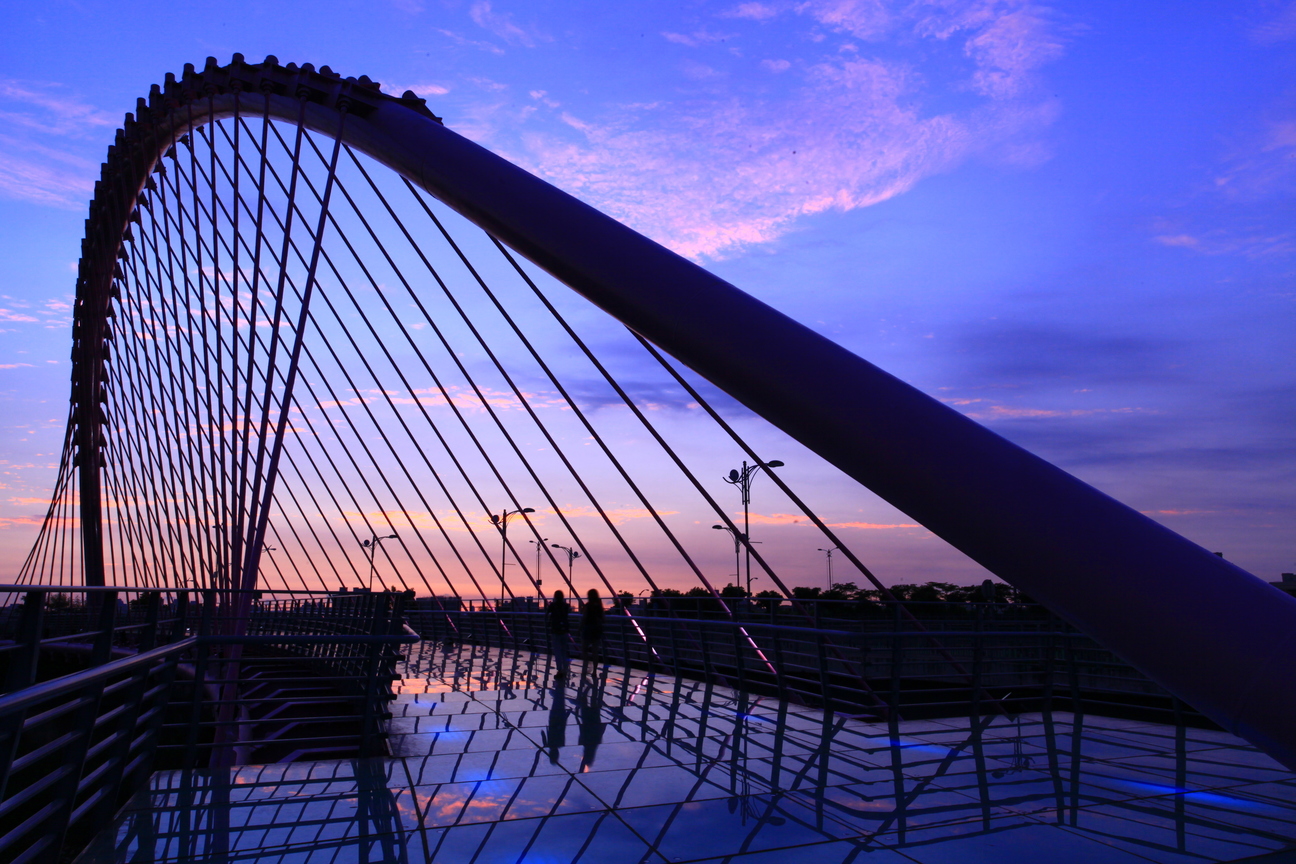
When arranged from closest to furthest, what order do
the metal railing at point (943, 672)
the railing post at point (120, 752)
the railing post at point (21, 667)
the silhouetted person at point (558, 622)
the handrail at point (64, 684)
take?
the handrail at point (64, 684) → the railing post at point (21, 667) → the railing post at point (120, 752) → the metal railing at point (943, 672) → the silhouetted person at point (558, 622)

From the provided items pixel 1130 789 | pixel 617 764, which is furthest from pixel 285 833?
pixel 1130 789

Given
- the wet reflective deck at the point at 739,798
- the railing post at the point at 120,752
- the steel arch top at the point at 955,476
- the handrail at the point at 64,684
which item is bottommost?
the wet reflective deck at the point at 739,798

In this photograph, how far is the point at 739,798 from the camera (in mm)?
5277

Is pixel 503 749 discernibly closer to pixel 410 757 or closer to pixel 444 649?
pixel 410 757

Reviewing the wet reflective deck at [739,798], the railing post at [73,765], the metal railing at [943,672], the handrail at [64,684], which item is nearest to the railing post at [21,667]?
the handrail at [64,684]

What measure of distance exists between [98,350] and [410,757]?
29.0m

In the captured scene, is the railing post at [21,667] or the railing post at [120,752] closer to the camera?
the railing post at [21,667]

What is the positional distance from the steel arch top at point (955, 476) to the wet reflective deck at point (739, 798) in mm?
1748

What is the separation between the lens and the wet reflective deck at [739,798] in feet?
14.0

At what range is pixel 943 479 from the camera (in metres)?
3.49

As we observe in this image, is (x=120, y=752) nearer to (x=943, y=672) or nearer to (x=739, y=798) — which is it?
(x=739, y=798)

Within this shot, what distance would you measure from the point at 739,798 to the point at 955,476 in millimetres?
2757

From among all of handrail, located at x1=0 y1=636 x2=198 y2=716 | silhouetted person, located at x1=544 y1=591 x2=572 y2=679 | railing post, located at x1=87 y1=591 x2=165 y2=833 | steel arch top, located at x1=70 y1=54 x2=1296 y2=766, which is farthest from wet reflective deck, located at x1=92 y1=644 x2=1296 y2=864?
silhouetted person, located at x1=544 y1=591 x2=572 y2=679

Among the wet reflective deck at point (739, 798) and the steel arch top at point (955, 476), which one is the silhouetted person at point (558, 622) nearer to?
the wet reflective deck at point (739, 798)
